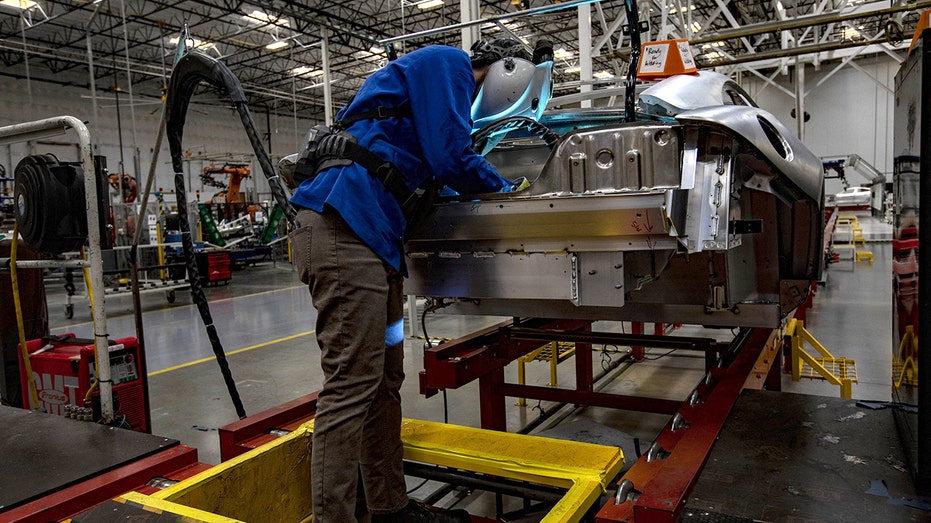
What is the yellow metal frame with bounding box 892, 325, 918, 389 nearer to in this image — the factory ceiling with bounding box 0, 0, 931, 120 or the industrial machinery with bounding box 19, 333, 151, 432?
the industrial machinery with bounding box 19, 333, 151, 432

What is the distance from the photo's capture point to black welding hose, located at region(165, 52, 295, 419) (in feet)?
9.45

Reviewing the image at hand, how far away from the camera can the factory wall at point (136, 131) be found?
17.9m

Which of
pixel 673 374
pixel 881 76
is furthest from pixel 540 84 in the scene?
pixel 881 76

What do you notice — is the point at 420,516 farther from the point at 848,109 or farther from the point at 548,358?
the point at 848,109

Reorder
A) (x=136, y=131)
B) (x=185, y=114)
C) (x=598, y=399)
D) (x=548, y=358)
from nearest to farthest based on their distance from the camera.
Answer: (x=185, y=114), (x=598, y=399), (x=548, y=358), (x=136, y=131)

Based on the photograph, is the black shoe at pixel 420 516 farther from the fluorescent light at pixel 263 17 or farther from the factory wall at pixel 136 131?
the fluorescent light at pixel 263 17

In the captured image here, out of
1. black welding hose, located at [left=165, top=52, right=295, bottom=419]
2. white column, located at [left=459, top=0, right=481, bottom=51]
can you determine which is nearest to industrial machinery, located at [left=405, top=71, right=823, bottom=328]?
black welding hose, located at [left=165, top=52, right=295, bottom=419]

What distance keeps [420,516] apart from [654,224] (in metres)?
1.27

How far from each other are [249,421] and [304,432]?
270 millimetres

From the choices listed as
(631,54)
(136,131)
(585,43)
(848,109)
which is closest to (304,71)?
(136,131)

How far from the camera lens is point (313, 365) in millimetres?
5684

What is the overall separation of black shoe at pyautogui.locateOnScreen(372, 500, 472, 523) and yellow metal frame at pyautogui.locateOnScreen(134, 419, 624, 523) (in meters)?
0.16

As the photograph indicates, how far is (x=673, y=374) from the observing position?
536 centimetres

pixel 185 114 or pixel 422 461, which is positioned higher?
pixel 185 114
